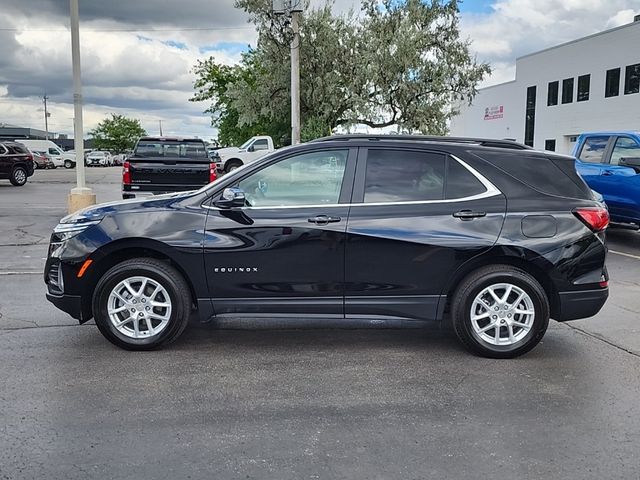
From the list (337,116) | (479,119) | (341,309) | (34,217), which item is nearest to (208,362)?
(341,309)

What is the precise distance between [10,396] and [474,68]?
95.7 feet

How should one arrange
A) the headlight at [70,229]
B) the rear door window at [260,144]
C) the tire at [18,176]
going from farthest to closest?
the rear door window at [260,144], the tire at [18,176], the headlight at [70,229]

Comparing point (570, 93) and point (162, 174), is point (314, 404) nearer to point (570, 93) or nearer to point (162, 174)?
point (162, 174)

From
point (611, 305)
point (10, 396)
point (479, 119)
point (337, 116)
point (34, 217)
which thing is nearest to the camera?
point (10, 396)

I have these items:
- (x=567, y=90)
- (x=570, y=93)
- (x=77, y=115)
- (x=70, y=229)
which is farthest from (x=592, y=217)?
(x=567, y=90)

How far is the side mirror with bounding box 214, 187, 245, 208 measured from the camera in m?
5.14

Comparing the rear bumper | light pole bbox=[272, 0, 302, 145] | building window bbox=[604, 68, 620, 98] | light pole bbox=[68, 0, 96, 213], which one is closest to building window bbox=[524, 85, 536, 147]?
building window bbox=[604, 68, 620, 98]

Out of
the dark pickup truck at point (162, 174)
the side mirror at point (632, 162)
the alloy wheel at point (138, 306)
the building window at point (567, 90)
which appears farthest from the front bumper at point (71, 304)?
the building window at point (567, 90)

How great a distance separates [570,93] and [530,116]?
19.0 feet

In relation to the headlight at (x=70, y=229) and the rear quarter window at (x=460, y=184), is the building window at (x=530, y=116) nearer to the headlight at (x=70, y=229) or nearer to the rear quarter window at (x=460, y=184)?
the rear quarter window at (x=460, y=184)

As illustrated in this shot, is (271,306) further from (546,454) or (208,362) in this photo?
(546,454)

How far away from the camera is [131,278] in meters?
5.21

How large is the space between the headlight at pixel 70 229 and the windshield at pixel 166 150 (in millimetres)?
9843

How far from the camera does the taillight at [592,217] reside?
5250mm
